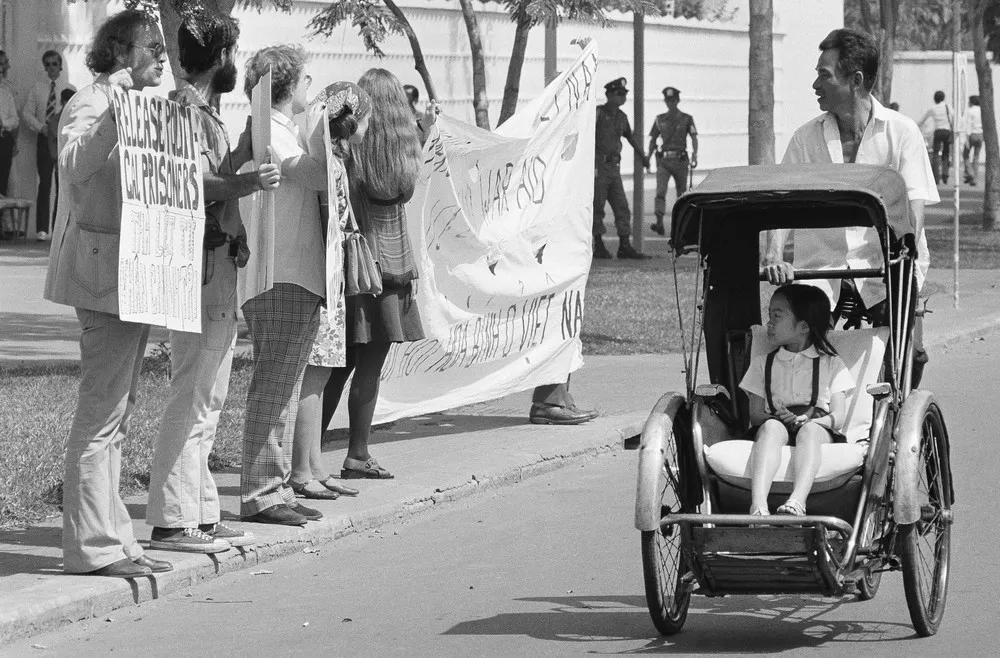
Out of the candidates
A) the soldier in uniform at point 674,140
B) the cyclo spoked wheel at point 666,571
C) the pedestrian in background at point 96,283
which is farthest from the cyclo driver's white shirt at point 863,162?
the soldier in uniform at point 674,140

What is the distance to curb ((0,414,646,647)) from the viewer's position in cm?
630

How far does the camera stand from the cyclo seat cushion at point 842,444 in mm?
6152

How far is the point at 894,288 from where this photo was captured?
6.79m

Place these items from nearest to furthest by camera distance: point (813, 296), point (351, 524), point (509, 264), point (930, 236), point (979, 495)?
1. point (813, 296)
2. point (351, 524)
3. point (979, 495)
4. point (509, 264)
5. point (930, 236)

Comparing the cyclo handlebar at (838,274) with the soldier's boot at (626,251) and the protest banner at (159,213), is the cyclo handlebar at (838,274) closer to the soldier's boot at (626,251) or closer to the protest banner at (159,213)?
the protest banner at (159,213)

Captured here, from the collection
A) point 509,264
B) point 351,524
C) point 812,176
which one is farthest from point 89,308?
point 509,264

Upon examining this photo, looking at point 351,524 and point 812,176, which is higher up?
point 812,176

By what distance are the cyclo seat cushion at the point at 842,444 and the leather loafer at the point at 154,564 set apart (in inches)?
87.8

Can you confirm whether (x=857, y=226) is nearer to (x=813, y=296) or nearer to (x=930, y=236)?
(x=813, y=296)

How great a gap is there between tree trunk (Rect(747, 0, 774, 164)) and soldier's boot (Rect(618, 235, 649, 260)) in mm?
5870

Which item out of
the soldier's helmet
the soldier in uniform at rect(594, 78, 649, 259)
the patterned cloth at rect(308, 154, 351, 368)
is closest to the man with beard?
the patterned cloth at rect(308, 154, 351, 368)

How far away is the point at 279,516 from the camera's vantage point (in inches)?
309

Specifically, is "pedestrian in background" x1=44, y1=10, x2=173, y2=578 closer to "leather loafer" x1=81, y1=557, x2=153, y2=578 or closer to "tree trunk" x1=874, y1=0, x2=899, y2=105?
"leather loafer" x1=81, y1=557, x2=153, y2=578

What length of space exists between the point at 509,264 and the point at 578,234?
64cm
